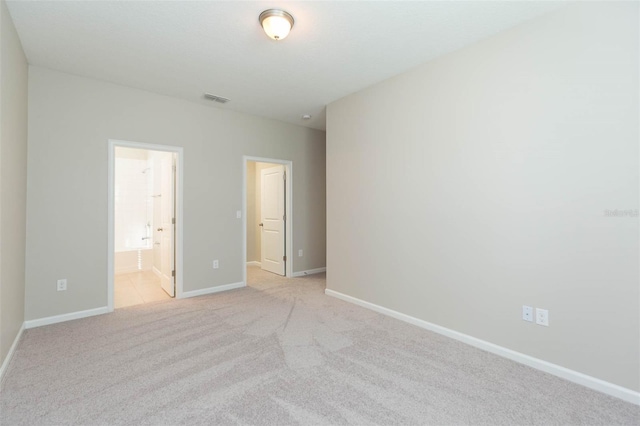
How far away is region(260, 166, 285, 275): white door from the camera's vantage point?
5.23m

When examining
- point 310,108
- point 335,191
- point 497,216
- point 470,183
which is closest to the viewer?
point 497,216

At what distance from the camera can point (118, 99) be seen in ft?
11.3

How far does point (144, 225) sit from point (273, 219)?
2.86 m

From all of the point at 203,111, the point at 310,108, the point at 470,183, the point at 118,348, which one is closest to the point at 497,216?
the point at 470,183

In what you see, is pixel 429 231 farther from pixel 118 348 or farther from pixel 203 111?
pixel 203 111

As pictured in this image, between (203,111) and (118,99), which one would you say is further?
(203,111)

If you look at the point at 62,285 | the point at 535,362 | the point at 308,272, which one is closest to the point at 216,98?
the point at 62,285

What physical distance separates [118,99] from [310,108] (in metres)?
2.38

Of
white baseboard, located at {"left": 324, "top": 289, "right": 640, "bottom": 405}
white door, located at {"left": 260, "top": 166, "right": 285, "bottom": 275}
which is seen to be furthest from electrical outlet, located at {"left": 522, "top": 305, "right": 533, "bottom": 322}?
white door, located at {"left": 260, "top": 166, "right": 285, "bottom": 275}

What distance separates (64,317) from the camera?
3.12m

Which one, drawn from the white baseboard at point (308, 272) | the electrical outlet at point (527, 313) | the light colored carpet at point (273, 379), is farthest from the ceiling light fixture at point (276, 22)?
the white baseboard at point (308, 272)

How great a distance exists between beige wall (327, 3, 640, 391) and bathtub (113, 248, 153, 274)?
4769 millimetres

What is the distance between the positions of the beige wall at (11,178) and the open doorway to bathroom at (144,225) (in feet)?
3.37

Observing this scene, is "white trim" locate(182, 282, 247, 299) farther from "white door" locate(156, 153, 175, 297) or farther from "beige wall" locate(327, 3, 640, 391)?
"beige wall" locate(327, 3, 640, 391)
